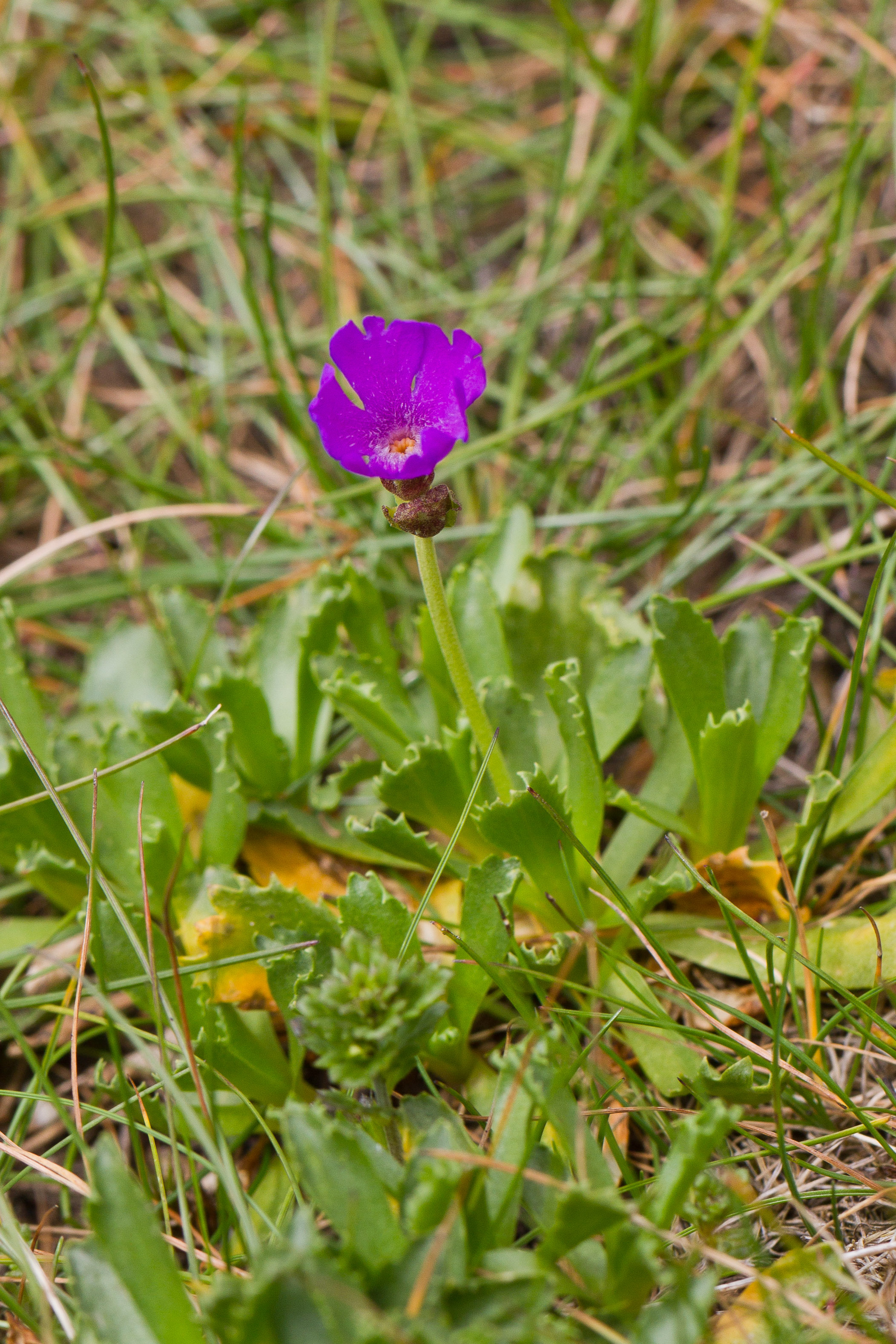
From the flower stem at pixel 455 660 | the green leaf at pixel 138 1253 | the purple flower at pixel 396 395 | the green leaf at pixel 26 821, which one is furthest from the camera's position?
the green leaf at pixel 26 821

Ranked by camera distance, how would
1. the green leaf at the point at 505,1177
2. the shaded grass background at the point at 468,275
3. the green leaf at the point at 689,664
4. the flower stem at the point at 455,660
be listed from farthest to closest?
the shaded grass background at the point at 468,275, the green leaf at the point at 689,664, the flower stem at the point at 455,660, the green leaf at the point at 505,1177

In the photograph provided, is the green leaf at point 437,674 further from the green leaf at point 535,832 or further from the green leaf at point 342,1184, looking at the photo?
the green leaf at point 342,1184

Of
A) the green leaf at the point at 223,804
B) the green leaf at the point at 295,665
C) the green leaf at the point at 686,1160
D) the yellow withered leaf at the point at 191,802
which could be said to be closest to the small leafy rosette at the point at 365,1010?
the green leaf at the point at 686,1160

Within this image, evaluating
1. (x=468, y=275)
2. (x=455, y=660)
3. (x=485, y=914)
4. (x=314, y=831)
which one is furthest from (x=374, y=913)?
(x=468, y=275)

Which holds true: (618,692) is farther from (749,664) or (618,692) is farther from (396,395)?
(396,395)

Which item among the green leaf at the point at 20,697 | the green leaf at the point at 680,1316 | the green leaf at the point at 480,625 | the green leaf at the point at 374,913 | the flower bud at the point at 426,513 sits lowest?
the green leaf at the point at 680,1316

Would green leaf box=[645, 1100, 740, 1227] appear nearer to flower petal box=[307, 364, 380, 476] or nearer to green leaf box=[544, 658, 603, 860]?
green leaf box=[544, 658, 603, 860]
